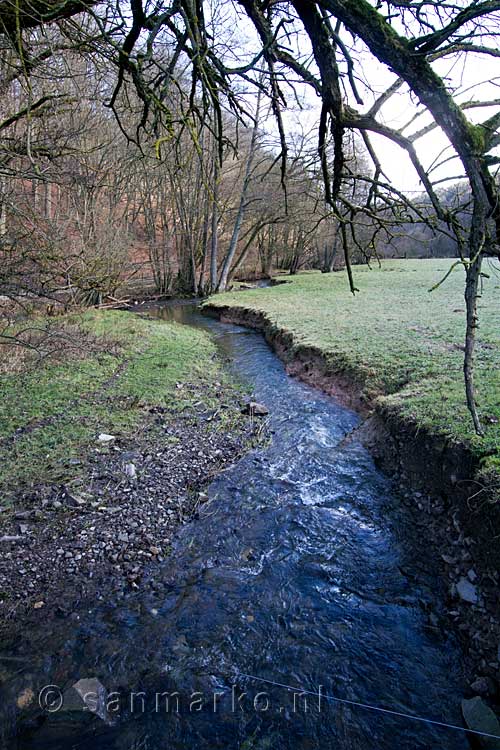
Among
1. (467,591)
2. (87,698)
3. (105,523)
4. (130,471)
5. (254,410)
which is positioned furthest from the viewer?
(254,410)

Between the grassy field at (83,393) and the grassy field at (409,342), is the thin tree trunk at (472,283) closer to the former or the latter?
the grassy field at (409,342)

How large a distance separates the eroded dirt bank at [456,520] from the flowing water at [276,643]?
0.15m

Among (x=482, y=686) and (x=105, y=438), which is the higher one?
(x=105, y=438)

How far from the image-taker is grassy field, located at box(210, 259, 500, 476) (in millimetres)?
5109

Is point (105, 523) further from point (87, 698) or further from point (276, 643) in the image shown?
point (276, 643)

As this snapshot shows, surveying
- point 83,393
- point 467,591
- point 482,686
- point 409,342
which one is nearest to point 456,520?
point 467,591

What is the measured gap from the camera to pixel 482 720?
2.70 meters

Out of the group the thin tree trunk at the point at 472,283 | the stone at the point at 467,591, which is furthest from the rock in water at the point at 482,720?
the thin tree trunk at the point at 472,283

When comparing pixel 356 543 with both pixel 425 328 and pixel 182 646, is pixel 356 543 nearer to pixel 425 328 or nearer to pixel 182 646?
pixel 182 646

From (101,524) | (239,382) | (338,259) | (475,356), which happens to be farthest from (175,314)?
(338,259)

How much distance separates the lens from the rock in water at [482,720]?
8.52ft

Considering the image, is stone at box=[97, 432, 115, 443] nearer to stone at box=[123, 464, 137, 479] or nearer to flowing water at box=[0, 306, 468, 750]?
stone at box=[123, 464, 137, 479]

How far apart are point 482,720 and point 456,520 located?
1.68 meters

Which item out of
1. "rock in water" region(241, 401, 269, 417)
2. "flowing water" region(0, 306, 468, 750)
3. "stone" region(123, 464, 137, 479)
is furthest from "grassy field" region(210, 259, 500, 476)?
"stone" region(123, 464, 137, 479)
